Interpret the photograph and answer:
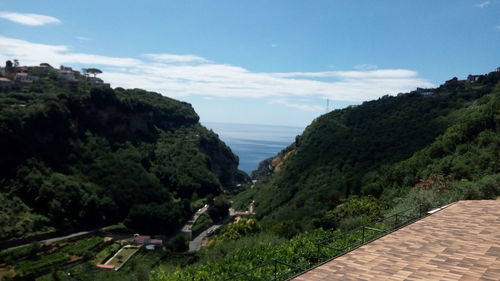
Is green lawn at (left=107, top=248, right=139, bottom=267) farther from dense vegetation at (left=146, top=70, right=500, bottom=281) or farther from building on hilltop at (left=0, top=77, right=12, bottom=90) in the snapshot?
building on hilltop at (left=0, top=77, right=12, bottom=90)

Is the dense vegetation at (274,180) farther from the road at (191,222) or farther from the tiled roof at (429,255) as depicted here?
the tiled roof at (429,255)

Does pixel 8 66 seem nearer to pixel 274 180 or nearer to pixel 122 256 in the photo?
pixel 274 180

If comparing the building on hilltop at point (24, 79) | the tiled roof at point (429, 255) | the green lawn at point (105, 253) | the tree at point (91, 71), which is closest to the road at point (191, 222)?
the green lawn at point (105, 253)

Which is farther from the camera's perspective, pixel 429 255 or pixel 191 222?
pixel 191 222

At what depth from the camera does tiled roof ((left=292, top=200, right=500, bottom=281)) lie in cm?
693

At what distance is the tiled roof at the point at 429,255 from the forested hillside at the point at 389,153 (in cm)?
679

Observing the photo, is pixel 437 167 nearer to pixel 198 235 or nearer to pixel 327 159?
pixel 327 159

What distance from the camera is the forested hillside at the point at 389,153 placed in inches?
981

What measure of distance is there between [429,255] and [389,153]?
36.2m

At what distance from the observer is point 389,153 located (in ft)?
139

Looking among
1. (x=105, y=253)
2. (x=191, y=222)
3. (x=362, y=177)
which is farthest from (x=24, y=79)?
(x=362, y=177)

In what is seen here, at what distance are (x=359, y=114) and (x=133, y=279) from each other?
51.3m

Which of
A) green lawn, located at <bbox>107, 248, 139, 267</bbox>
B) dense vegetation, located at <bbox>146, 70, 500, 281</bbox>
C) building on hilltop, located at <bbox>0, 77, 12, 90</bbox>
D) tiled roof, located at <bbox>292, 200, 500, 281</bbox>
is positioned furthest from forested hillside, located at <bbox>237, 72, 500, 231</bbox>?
building on hilltop, located at <bbox>0, 77, 12, 90</bbox>

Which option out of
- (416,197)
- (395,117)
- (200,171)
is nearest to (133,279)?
(416,197)
